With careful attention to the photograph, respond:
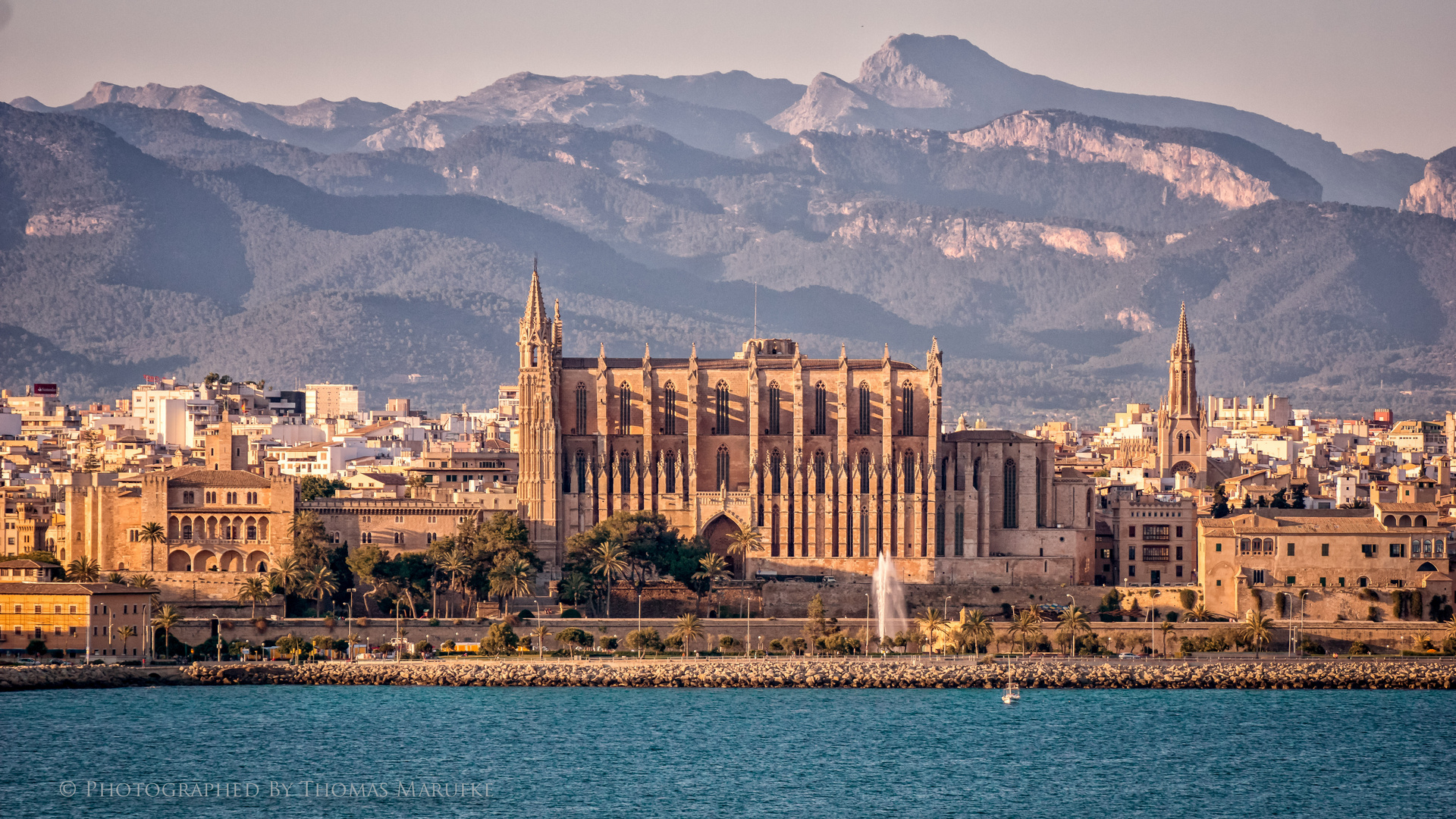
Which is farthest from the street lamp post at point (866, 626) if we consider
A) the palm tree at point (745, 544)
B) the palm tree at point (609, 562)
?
the palm tree at point (609, 562)

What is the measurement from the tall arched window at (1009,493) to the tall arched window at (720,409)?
13705mm

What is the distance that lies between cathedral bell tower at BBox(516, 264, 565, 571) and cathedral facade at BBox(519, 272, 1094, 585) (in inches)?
3.6

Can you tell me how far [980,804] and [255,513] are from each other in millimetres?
42781

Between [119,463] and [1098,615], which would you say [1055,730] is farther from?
[119,463]

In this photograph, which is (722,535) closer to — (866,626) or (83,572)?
(866,626)

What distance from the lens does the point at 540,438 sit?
11388 centimetres

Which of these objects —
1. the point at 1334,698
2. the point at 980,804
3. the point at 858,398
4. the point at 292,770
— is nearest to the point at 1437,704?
the point at 1334,698

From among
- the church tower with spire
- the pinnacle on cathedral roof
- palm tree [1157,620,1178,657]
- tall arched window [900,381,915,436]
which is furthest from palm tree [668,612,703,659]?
the church tower with spire

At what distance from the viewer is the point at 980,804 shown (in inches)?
3019

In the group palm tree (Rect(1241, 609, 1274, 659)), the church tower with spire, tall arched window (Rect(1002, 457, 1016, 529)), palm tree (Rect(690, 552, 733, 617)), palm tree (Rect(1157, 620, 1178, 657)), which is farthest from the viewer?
the church tower with spire

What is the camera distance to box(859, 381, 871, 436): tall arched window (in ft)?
388

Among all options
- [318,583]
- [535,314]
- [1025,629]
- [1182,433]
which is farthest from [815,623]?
[1182,433]

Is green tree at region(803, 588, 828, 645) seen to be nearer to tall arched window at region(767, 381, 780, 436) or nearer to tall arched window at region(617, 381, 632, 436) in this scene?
tall arched window at region(767, 381, 780, 436)

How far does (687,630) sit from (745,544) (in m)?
13.3
